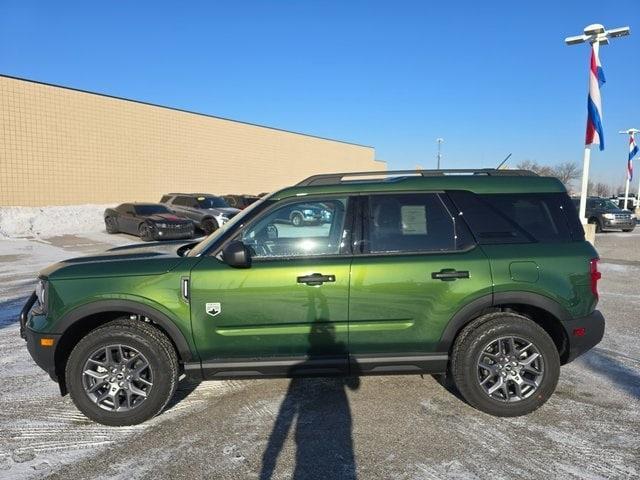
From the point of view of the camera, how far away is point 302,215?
12.7 ft

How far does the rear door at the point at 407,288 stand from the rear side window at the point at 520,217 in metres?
0.17

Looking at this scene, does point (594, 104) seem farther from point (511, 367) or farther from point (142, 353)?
point (142, 353)

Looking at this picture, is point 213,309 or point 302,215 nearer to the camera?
point 213,309

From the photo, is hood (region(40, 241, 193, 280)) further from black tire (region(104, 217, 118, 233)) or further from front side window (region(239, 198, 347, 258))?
black tire (region(104, 217, 118, 233))

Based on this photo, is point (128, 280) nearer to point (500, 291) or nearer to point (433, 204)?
point (433, 204)

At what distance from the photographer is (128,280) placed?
337 centimetres

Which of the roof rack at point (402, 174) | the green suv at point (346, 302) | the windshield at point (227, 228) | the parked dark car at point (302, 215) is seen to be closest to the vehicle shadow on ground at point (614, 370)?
the green suv at point (346, 302)

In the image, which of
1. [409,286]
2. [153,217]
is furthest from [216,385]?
[153,217]

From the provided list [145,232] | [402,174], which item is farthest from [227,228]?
[145,232]

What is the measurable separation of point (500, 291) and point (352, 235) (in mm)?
1282

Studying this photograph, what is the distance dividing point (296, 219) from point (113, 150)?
22.8 metres

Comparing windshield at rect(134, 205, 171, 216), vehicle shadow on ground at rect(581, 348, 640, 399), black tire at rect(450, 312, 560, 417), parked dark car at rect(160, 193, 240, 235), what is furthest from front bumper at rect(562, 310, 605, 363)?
windshield at rect(134, 205, 171, 216)

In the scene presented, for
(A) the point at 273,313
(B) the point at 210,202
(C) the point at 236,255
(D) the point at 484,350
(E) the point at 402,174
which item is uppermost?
(B) the point at 210,202

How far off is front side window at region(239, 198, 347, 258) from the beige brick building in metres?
20.5
